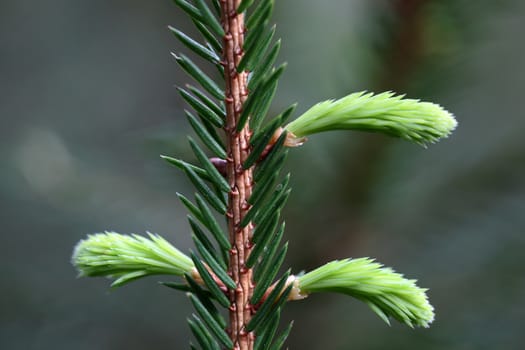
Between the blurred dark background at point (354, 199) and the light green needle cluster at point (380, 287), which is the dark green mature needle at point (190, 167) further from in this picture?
the blurred dark background at point (354, 199)

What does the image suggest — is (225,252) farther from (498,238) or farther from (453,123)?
(498,238)

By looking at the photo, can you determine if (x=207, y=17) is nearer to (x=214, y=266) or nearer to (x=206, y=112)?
(x=206, y=112)

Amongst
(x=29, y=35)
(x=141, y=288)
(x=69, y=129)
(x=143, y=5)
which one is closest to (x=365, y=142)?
(x=141, y=288)

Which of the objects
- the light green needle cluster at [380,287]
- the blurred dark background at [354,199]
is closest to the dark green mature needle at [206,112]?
the light green needle cluster at [380,287]

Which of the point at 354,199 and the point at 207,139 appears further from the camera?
the point at 354,199

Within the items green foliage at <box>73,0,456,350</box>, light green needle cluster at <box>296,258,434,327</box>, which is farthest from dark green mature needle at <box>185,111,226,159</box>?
light green needle cluster at <box>296,258,434,327</box>

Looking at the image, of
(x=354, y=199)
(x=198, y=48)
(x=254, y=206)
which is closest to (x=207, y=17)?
(x=198, y=48)
